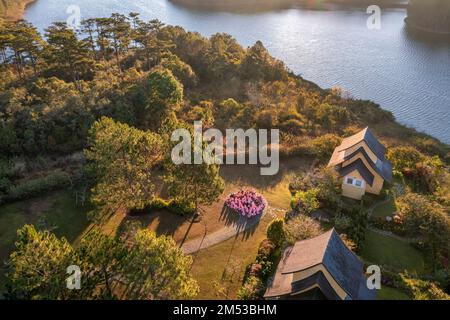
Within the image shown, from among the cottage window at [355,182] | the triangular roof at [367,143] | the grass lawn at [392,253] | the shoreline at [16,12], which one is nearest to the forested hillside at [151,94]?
the triangular roof at [367,143]

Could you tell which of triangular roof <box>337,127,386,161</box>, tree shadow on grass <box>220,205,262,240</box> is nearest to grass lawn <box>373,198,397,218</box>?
triangular roof <box>337,127,386,161</box>

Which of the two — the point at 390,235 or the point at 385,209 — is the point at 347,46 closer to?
the point at 385,209

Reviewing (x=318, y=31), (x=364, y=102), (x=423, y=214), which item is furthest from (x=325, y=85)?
(x=423, y=214)

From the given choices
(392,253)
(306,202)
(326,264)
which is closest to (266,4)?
(306,202)

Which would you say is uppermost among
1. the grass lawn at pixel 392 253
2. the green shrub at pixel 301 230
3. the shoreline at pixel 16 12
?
the shoreline at pixel 16 12

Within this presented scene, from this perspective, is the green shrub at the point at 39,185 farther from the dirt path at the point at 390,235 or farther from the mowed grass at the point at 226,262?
the dirt path at the point at 390,235

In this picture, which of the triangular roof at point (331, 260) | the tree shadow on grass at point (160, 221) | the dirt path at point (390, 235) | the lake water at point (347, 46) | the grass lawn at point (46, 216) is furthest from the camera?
the lake water at point (347, 46)

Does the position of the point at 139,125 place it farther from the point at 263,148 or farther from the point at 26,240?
the point at 26,240
